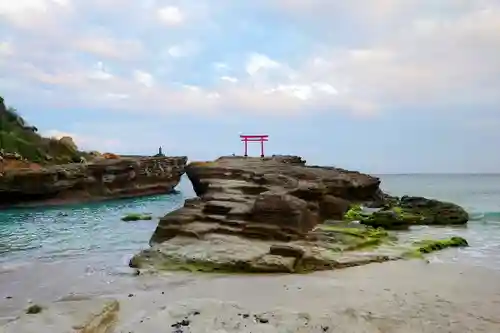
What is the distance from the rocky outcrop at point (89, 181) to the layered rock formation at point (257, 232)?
29.6 meters

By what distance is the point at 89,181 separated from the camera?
59094 millimetres

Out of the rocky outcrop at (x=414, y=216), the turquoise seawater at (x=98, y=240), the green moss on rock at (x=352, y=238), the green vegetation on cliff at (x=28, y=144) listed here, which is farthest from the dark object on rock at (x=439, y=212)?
the green vegetation on cliff at (x=28, y=144)

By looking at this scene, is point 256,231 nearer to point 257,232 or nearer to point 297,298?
point 257,232

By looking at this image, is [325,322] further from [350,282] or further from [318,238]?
[318,238]

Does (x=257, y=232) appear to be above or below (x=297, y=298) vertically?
above

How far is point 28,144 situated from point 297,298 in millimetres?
58304

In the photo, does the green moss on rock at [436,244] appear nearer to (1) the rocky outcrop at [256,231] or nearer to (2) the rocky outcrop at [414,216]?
(1) the rocky outcrop at [256,231]

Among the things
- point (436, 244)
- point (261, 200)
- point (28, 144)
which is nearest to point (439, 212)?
point (436, 244)

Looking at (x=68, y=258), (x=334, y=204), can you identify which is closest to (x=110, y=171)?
(x=334, y=204)

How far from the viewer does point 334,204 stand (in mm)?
29094

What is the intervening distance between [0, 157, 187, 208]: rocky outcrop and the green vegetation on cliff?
6.34 meters

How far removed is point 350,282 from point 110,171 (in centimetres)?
5246

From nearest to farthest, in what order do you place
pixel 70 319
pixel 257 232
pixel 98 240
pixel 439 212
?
1. pixel 70 319
2. pixel 257 232
3. pixel 98 240
4. pixel 439 212

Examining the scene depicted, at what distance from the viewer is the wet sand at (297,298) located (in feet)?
31.6
